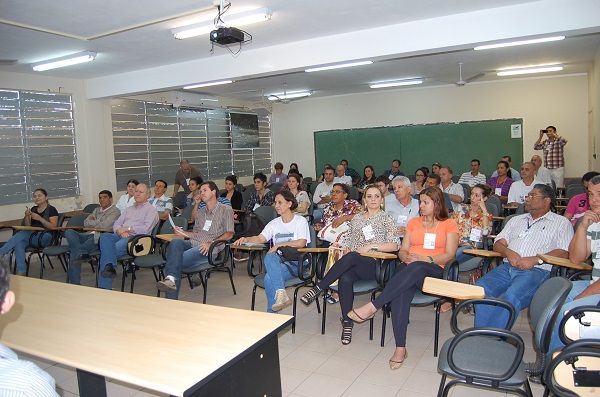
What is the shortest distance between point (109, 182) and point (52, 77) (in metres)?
2.03

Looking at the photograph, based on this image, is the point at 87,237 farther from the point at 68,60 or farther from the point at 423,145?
the point at 423,145

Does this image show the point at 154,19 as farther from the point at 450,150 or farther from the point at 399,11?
the point at 450,150

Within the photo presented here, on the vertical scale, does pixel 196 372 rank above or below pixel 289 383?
above

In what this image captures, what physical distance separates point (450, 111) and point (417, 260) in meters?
8.09

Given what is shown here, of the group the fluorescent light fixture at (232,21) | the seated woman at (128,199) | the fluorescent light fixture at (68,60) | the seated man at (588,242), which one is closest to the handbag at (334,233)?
the seated man at (588,242)

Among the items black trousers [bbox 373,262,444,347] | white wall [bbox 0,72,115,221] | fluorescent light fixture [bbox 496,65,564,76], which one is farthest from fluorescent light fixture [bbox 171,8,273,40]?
fluorescent light fixture [bbox 496,65,564,76]

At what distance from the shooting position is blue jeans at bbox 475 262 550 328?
121 inches

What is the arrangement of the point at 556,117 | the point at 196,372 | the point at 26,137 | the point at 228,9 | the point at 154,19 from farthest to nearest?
the point at 556,117 < the point at 26,137 < the point at 154,19 < the point at 228,9 < the point at 196,372

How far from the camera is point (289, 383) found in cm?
309

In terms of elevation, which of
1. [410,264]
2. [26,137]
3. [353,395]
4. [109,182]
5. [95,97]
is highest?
[95,97]

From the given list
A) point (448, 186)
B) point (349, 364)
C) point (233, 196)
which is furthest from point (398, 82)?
point (349, 364)

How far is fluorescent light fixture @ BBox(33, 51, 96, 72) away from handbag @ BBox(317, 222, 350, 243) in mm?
4107

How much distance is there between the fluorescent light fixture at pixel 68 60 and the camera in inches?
241

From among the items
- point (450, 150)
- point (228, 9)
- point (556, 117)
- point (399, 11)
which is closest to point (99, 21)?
point (228, 9)
